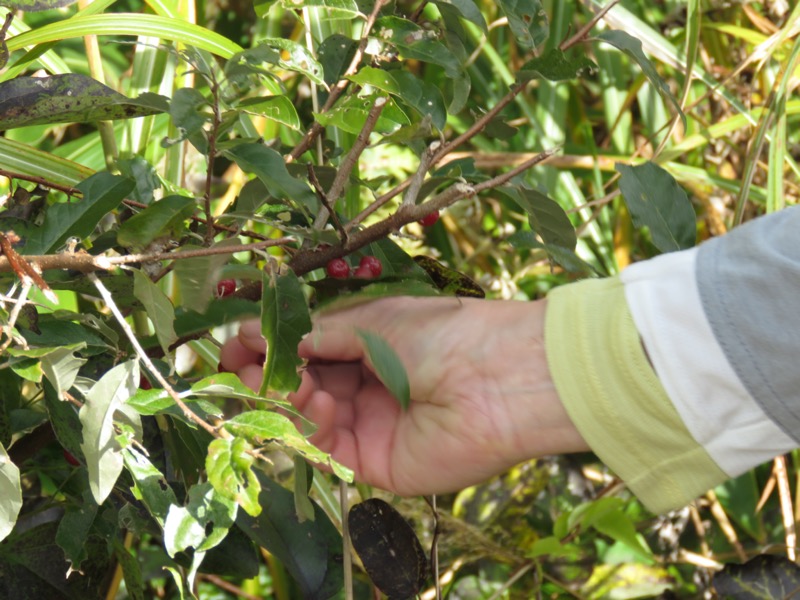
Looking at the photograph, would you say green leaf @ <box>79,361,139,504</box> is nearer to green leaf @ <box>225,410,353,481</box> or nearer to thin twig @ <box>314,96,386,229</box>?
green leaf @ <box>225,410,353,481</box>

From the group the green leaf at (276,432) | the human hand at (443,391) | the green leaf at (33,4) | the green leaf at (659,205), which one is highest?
the green leaf at (33,4)

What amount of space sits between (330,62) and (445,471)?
1.13 ft

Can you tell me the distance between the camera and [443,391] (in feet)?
2.42

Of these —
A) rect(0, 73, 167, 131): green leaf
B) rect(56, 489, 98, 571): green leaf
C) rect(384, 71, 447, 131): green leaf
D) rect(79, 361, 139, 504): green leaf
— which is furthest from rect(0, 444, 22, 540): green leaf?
rect(384, 71, 447, 131): green leaf

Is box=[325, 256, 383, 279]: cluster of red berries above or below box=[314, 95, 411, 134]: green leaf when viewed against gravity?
below

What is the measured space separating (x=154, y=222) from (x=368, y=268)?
18cm

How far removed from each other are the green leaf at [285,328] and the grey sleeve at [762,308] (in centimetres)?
28

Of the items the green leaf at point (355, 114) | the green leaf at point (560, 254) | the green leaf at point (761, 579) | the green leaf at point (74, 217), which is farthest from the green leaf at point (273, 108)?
the green leaf at point (761, 579)

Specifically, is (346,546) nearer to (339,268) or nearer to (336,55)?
(339,268)

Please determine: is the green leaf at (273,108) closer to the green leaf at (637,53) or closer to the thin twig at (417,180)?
the thin twig at (417,180)

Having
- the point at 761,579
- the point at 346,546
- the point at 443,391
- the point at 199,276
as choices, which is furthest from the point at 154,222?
the point at 761,579

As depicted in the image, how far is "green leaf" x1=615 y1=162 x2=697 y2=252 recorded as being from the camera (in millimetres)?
787

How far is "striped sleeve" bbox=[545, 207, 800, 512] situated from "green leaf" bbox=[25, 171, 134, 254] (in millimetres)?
332

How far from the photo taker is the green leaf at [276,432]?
1.74 feet
